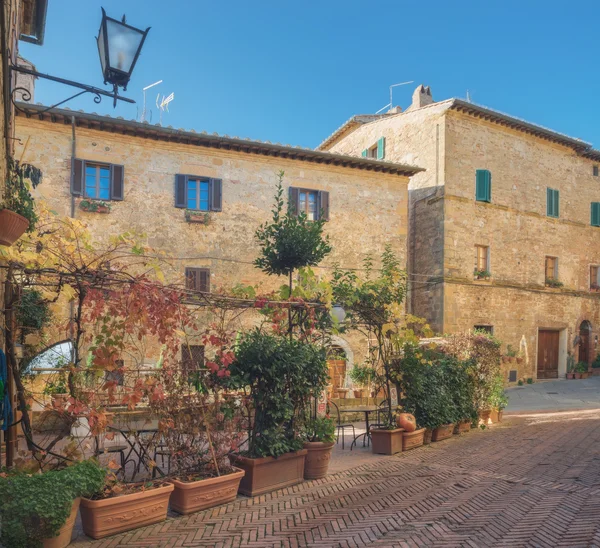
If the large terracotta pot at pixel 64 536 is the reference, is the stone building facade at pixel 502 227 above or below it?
above

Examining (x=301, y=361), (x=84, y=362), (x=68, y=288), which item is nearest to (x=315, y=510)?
(x=301, y=361)

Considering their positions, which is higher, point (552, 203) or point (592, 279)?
point (552, 203)

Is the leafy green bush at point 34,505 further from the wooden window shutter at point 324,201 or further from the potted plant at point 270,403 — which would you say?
the wooden window shutter at point 324,201

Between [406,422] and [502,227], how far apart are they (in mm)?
14278

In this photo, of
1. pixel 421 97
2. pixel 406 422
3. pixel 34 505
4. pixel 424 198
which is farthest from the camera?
pixel 421 97

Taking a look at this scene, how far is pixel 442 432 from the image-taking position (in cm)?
1012

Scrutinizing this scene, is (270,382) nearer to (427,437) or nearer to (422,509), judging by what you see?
(422,509)

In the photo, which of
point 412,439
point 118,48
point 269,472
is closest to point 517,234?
point 412,439

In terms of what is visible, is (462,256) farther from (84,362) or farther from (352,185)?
(84,362)

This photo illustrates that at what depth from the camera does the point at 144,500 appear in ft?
17.1

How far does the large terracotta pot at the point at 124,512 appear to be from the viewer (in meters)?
4.88

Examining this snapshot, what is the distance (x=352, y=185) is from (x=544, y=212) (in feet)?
31.0

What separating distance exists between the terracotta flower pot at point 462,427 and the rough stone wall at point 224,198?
7.36 meters

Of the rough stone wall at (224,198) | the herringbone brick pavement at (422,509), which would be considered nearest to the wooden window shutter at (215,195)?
the rough stone wall at (224,198)
